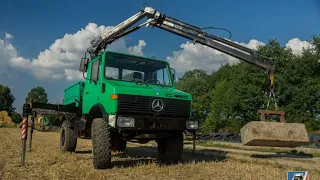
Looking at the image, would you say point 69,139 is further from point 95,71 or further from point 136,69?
point 136,69

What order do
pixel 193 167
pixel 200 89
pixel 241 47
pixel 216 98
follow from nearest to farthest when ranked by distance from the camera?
pixel 193 167 → pixel 241 47 → pixel 216 98 → pixel 200 89

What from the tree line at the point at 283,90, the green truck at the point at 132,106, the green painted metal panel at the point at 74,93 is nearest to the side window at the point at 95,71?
the green truck at the point at 132,106

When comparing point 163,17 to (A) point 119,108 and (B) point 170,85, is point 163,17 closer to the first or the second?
(B) point 170,85

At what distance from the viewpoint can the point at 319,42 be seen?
38844mm

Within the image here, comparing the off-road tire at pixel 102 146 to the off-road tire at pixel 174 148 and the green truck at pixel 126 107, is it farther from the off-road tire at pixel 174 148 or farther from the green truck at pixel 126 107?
the off-road tire at pixel 174 148

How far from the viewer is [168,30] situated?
512 inches

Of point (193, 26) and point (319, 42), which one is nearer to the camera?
point (193, 26)

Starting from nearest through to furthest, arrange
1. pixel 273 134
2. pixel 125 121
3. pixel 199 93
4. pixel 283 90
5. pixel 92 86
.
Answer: pixel 125 121
pixel 92 86
pixel 273 134
pixel 283 90
pixel 199 93

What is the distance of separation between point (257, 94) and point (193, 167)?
35.2 metres

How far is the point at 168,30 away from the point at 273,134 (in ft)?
18.7

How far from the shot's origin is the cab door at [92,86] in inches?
347

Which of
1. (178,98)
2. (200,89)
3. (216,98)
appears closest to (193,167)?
(178,98)

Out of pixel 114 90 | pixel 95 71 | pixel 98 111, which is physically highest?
pixel 95 71

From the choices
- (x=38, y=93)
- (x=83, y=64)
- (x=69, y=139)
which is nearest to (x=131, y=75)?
(x=83, y=64)
